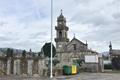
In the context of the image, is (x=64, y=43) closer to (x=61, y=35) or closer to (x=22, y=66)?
(x=61, y=35)

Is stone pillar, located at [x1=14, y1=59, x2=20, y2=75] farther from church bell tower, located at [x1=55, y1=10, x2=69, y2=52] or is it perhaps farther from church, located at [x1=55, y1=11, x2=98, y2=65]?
church bell tower, located at [x1=55, y1=10, x2=69, y2=52]

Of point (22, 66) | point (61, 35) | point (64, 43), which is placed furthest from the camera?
point (61, 35)

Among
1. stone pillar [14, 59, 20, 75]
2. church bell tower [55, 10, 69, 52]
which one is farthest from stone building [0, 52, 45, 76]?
church bell tower [55, 10, 69, 52]

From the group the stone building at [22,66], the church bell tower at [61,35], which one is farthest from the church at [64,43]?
the stone building at [22,66]

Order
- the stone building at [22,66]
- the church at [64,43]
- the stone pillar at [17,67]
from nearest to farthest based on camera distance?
the stone building at [22,66] → the stone pillar at [17,67] → the church at [64,43]

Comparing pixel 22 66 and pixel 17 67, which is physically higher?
pixel 22 66

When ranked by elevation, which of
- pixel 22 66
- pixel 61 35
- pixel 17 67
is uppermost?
pixel 61 35

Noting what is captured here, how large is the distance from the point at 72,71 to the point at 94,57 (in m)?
9.48

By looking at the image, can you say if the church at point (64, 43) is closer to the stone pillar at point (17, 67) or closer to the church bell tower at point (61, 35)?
the church bell tower at point (61, 35)

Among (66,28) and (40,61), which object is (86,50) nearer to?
(66,28)

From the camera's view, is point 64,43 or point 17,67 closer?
point 17,67

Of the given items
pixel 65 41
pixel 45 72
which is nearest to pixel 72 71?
pixel 45 72

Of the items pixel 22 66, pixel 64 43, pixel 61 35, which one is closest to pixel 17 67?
pixel 22 66

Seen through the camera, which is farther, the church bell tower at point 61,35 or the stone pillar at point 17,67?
the church bell tower at point 61,35
